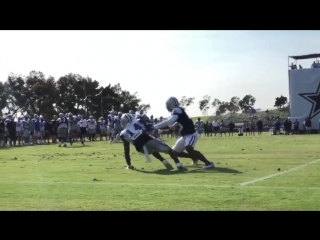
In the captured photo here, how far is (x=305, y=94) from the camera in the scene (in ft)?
197

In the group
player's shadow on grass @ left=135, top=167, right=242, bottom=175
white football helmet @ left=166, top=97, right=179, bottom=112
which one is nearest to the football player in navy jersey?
white football helmet @ left=166, top=97, right=179, bottom=112

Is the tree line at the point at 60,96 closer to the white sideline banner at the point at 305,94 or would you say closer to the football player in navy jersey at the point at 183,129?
the white sideline banner at the point at 305,94

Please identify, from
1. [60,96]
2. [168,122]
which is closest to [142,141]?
[168,122]

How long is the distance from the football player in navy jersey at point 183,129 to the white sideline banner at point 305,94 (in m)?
45.7

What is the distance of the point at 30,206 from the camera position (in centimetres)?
938

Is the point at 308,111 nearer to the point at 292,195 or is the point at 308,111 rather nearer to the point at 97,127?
the point at 97,127

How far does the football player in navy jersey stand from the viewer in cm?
1531

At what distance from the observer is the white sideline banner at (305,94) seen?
5950cm

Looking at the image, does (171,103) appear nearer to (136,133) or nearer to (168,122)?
(168,122)

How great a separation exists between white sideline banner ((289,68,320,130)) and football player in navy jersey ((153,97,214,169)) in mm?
45662

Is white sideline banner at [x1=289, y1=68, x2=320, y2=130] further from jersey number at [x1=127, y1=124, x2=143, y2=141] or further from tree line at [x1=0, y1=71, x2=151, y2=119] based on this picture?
jersey number at [x1=127, y1=124, x2=143, y2=141]

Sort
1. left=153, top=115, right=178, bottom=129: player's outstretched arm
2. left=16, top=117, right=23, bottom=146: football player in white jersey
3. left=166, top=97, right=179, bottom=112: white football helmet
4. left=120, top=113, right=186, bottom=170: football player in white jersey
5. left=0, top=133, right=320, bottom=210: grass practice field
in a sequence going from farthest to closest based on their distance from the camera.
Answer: left=16, top=117, right=23, bottom=146: football player in white jersey < left=120, top=113, right=186, bottom=170: football player in white jersey < left=166, top=97, right=179, bottom=112: white football helmet < left=153, top=115, right=178, bottom=129: player's outstretched arm < left=0, top=133, right=320, bottom=210: grass practice field

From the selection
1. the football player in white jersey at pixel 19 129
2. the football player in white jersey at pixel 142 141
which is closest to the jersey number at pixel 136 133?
the football player in white jersey at pixel 142 141
